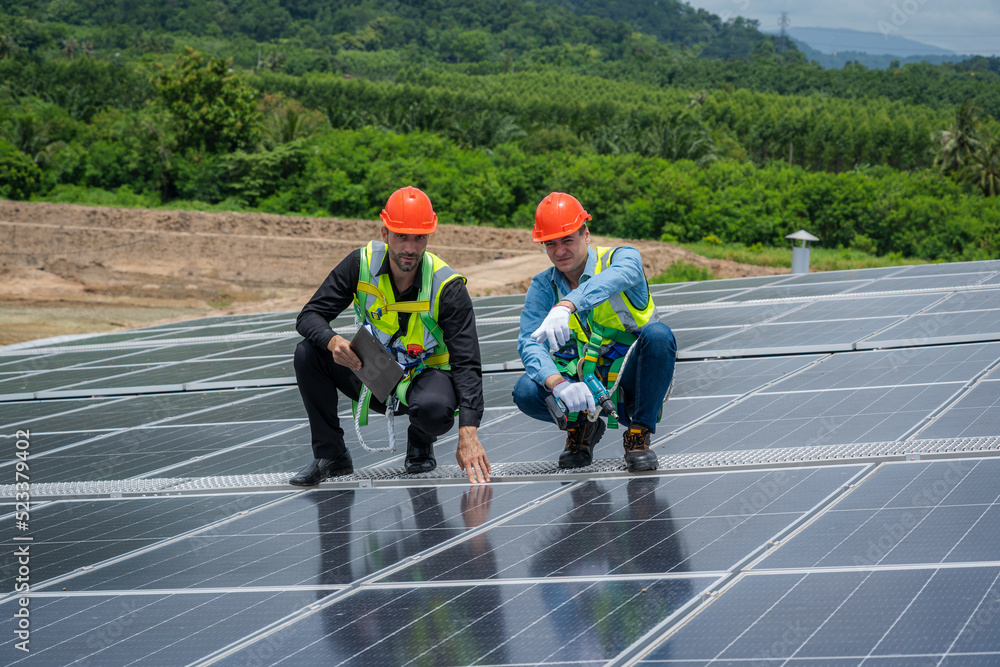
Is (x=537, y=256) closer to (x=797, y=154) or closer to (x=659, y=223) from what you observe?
(x=659, y=223)

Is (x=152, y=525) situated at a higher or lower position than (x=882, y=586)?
lower

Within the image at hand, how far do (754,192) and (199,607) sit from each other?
41447 millimetres

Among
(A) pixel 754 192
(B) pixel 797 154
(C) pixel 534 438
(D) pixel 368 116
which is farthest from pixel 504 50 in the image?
(C) pixel 534 438

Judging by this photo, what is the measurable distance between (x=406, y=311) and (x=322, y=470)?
3.73 ft

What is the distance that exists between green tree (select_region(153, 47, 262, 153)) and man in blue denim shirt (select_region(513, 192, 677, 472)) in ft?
154

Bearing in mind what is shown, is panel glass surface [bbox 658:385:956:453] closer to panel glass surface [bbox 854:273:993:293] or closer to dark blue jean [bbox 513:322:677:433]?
dark blue jean [bbox 513:322:677:433]

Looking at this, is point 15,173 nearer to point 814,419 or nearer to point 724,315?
point 724,315

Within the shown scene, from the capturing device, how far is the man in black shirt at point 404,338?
5652 mm

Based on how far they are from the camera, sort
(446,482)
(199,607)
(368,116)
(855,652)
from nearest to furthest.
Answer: (855,652) < (199,607) < (446,482) < (368,116)

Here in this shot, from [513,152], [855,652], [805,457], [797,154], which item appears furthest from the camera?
[797,154]

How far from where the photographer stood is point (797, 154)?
8094cm

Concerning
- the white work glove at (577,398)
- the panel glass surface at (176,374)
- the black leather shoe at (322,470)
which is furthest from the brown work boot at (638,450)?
the panel glass surface at (176,374)

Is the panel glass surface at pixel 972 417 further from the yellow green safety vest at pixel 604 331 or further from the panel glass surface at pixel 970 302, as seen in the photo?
the panel glass surface at pixel 970 302

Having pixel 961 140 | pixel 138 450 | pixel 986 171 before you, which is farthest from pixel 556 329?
pixel 961 140
